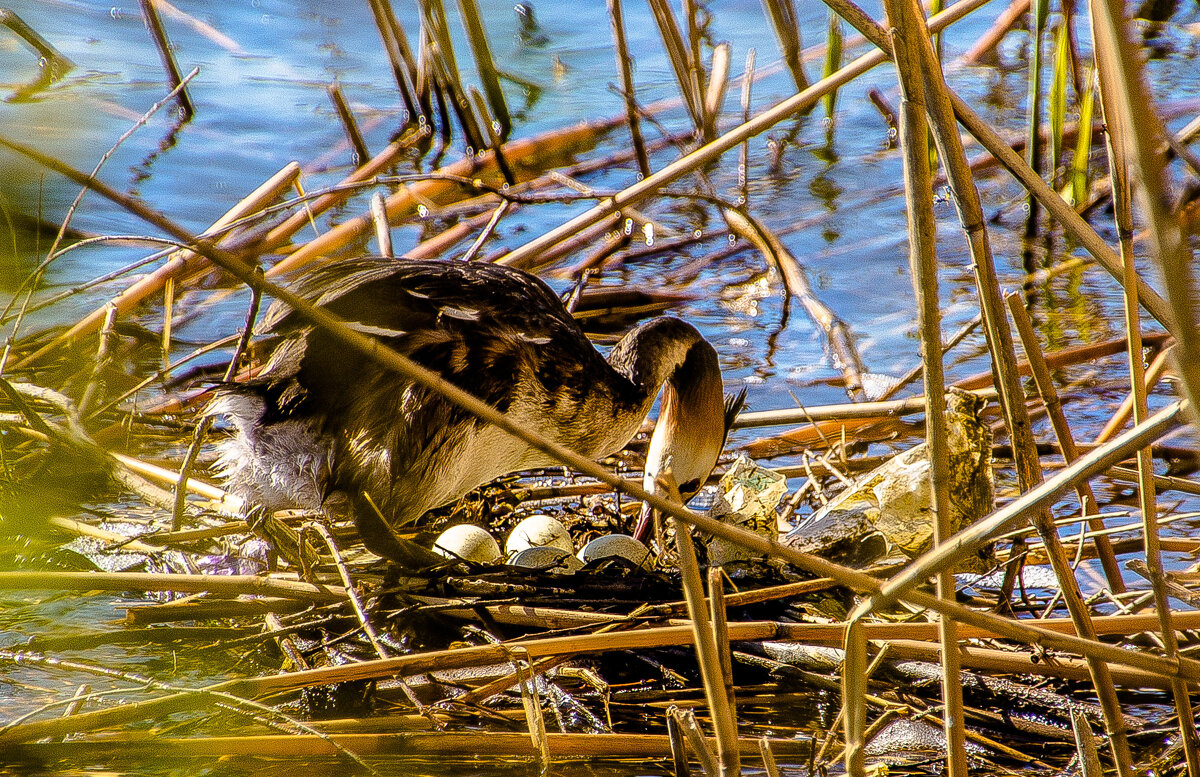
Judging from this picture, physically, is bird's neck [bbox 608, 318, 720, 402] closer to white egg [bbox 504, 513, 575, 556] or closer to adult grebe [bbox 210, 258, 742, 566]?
adult grebe [bbox 210, 258, 742, 566]

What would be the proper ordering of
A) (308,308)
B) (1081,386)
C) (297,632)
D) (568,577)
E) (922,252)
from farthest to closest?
(1081,386)
(568,577)
(297,632)
(922,252)
(308,308)

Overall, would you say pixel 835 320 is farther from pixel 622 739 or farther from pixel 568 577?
pixel 622 739

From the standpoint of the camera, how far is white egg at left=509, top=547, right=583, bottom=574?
2711mm

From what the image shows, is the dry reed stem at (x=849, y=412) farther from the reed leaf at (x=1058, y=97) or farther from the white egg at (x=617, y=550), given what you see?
the reed leaf at (x=1058, y=97)

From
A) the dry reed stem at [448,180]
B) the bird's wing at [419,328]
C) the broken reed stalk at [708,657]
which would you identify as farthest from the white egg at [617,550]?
the dry reed stem at [448,180]

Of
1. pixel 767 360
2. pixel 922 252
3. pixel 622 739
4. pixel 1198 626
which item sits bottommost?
pixel 767 360

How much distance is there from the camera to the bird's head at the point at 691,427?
136 inches

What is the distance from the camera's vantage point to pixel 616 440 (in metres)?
3.47

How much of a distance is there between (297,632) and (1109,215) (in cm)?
459

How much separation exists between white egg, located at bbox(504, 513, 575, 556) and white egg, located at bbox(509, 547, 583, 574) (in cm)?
6

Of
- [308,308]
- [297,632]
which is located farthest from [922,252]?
[297,632]

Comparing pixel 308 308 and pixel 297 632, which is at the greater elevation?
pixel 308 308

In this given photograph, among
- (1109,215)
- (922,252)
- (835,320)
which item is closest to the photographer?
(922,252)

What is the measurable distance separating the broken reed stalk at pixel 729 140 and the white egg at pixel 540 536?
1166mm
